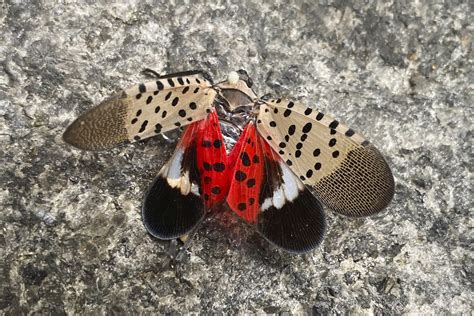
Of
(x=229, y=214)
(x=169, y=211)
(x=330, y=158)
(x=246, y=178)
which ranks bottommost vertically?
(x=229, y=214)

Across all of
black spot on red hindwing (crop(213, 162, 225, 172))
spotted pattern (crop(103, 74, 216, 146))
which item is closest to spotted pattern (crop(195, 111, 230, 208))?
black spot on red hindwing (crop(213, 162, 225, 172))

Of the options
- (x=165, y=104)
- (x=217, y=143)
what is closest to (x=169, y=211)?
(x=217, y=143)

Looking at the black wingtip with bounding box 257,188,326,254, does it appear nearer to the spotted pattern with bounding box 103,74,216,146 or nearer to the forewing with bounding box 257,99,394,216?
the forewing with bounding box 257,99,394,216

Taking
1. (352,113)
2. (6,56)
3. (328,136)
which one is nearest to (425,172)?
(352,113)

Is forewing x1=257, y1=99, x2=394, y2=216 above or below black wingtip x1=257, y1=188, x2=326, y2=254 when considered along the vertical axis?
above

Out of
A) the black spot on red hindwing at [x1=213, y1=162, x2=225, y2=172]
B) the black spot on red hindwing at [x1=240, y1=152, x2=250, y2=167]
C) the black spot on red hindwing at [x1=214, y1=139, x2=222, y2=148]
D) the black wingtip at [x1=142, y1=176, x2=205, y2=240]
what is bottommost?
the black wingtip at [x1=142, y1=176, x2=205, y2=240]

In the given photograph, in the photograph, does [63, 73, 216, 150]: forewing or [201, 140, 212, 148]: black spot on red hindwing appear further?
[201, 140, 212, 148]: black spot on red hindwing

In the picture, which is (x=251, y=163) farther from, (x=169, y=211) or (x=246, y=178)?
(x=169, y=211)
